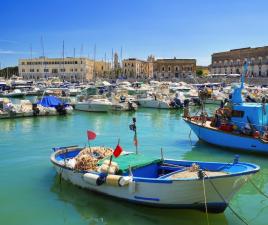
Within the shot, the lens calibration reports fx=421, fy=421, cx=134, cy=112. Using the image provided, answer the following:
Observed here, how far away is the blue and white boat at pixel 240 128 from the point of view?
2058 centimetres

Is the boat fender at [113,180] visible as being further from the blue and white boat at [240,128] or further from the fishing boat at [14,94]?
the fishing boat at [14,94]

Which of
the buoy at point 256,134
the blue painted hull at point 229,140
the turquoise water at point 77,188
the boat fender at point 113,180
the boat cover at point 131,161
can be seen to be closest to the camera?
the turquoise water at point 77,188

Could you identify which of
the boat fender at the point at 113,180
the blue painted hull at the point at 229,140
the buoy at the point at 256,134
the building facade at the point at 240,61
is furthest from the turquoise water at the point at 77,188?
the building facade at the point at 240,61

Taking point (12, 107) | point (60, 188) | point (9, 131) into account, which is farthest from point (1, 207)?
point (12, 107)

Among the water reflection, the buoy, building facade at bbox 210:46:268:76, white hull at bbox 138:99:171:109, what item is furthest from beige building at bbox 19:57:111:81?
the water reflection

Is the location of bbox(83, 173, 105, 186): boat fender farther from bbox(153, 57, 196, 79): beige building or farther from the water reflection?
bbox(153, 57, 196, 79): beige building

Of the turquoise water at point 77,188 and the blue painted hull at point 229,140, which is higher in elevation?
the blue painted hull at point 229,140

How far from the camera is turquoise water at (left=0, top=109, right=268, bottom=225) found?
41.3 ft

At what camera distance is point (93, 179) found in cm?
1353

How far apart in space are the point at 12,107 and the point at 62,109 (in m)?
4.95

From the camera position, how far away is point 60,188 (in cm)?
1545

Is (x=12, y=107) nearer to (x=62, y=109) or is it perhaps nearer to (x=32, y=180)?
(x=62, y=109)

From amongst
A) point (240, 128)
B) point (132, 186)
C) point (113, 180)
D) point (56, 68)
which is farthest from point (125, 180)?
point (56, 68)

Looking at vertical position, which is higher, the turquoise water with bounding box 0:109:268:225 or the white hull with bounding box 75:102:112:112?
the white hull with bounding box 75:102:112:112
